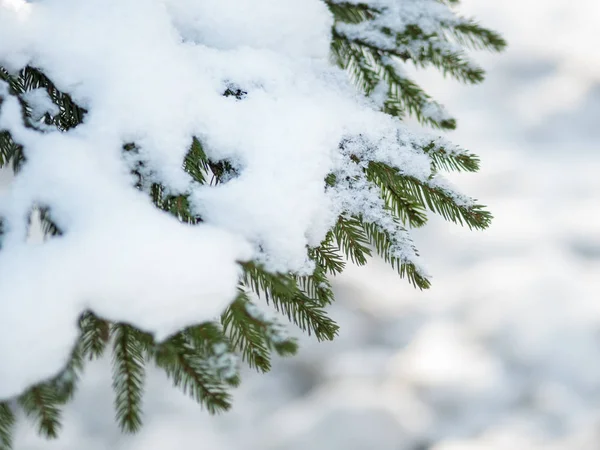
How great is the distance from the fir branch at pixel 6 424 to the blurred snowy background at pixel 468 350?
2.90 meters

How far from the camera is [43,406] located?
27.6 inches

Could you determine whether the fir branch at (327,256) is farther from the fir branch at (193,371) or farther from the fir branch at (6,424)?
the fir branch at (6,424)

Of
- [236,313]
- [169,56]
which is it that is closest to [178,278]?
[236,313]

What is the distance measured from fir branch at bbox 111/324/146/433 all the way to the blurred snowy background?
2.86 metres

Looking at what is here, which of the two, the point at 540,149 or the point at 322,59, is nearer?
the point at 322,59

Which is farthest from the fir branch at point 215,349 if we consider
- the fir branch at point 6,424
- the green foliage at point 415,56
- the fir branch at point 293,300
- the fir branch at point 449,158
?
the green foliage at point 415,56

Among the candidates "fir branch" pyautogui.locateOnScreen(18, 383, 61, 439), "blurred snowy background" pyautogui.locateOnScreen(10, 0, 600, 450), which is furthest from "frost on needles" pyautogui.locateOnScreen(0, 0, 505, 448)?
"blurred snowy background" pyautogui.locateOnScreen(10, 0, 600, 450)

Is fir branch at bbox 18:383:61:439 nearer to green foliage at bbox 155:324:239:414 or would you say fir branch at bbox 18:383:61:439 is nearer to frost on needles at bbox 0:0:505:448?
frost on needles at bbox 0:0:505:448

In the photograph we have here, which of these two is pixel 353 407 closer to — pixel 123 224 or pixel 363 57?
pixel 363 57

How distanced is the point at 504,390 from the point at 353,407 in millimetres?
1096

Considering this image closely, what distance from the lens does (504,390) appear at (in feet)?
12.0

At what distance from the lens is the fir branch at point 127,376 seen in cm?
76

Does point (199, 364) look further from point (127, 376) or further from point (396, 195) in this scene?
point (396, 195)

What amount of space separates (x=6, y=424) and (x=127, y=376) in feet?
0.55
